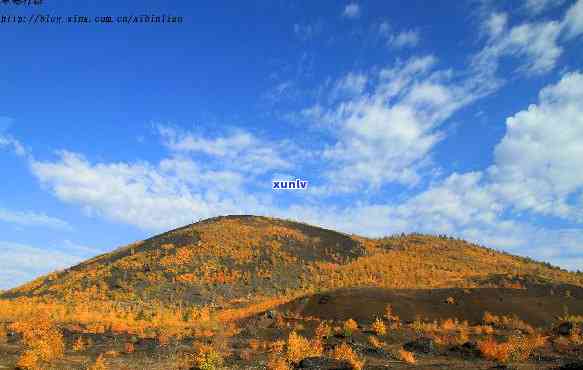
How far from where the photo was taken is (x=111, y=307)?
110ft

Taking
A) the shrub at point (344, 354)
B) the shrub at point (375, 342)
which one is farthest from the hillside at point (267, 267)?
the shrub at point (344, 354)

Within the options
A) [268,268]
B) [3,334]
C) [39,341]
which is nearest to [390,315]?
[39,341]

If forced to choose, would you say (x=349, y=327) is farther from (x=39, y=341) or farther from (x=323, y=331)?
(x=39, y=341)

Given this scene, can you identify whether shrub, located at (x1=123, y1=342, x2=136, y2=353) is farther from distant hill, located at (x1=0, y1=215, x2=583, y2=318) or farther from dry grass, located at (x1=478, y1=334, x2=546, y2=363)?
distant hill, located at (x1=0, y1=215, x2=583, y2=318)

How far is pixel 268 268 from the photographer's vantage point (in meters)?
47.0

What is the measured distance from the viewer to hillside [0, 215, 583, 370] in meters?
17.3

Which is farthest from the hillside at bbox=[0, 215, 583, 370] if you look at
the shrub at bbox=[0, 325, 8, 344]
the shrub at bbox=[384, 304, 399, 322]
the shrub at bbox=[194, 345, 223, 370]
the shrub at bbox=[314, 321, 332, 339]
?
the shrub at bbox=[194, 345, 223, 370]

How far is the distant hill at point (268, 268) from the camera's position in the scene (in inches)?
1505

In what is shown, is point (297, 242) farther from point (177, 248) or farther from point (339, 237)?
point (177, 248)

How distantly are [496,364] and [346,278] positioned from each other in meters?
27.4

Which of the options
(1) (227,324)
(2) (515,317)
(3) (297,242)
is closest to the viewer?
(2) (515,317)

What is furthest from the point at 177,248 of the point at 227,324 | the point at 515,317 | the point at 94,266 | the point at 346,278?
the point at 515,317

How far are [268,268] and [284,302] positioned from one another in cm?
1670

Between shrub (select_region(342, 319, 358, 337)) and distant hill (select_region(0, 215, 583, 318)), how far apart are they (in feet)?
40.5
